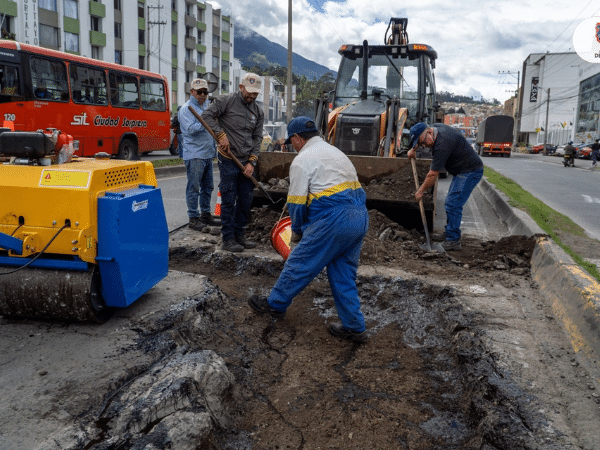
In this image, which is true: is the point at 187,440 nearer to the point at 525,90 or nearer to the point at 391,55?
the point at 391,55

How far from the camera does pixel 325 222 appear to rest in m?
3.50

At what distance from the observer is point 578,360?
318cm

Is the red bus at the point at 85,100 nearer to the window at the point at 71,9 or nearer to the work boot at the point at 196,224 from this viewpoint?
the work boot at the point at 196,224

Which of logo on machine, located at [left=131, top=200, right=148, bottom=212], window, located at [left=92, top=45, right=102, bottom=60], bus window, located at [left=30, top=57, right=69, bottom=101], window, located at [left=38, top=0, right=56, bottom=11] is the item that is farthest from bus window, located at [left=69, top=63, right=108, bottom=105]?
window, located at [left=92, top=45, right=102, bottom=60]

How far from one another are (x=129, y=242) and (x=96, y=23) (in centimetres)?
3849

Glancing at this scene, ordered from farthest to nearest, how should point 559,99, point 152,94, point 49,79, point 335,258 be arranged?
point 559,99, point 152,94, point 49,79, point 335,258

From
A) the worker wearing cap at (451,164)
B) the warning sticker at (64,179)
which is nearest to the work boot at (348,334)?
the warning sticker at (64,179)

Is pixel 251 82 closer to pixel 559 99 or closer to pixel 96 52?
pixel 96 52

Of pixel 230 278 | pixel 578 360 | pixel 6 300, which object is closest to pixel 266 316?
pixel 230 278

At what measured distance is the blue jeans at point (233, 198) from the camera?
5543mm

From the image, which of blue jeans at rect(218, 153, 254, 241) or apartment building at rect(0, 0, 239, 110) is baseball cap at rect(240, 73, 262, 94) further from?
apartment building at rect(0, 0, 239, 110)

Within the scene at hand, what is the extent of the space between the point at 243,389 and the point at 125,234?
1.16m

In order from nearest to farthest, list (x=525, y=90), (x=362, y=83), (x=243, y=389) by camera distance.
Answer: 1. (x=243, y=389)
2. (x=362, y=83)
3. (x=525, y=90)

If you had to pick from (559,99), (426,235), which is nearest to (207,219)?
(426,235)
